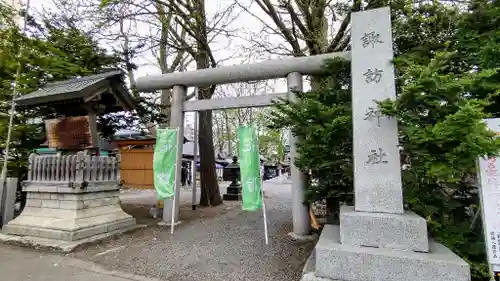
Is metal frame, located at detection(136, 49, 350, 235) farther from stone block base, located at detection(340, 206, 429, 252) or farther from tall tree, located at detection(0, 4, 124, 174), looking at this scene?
tall tree, located at detection(0, 4, 124, 174)

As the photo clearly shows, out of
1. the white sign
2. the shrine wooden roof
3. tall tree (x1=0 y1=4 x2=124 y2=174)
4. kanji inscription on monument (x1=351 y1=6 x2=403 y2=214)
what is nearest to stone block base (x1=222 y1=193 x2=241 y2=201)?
the shrine wooden roof

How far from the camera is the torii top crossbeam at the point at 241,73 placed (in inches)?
222

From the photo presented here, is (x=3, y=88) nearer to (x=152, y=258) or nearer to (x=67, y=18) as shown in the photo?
(x=67, y=18)

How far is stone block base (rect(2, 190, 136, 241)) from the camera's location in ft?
18.1

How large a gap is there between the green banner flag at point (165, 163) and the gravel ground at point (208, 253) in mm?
923

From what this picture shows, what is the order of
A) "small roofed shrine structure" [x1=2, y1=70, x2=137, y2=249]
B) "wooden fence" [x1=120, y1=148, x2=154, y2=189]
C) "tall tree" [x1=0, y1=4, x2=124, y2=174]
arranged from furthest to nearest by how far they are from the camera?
"wooden fence" [x1=120, y1=148, x2=154, y2=189]
"tall tree" [x1=0, y1=4, x2=124, y2=174]
"small roofed shrine structure" [x1=2, y1=70, x2=137, y2=249]

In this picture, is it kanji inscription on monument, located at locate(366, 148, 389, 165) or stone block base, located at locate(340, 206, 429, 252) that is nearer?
stone block base, located at locate(340, 206, 429, 252)

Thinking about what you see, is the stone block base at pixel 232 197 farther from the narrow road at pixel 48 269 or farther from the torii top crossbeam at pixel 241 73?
the narrow road at pixel 48 269

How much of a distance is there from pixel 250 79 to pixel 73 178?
Answer: 14.1 ft

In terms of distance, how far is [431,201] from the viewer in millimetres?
4043

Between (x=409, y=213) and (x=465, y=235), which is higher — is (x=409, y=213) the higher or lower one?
the higher one

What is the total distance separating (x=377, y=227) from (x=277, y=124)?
2.29 m

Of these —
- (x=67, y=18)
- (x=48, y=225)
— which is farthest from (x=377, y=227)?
(x=67, y=18)

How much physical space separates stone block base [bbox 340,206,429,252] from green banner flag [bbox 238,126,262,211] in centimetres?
218
